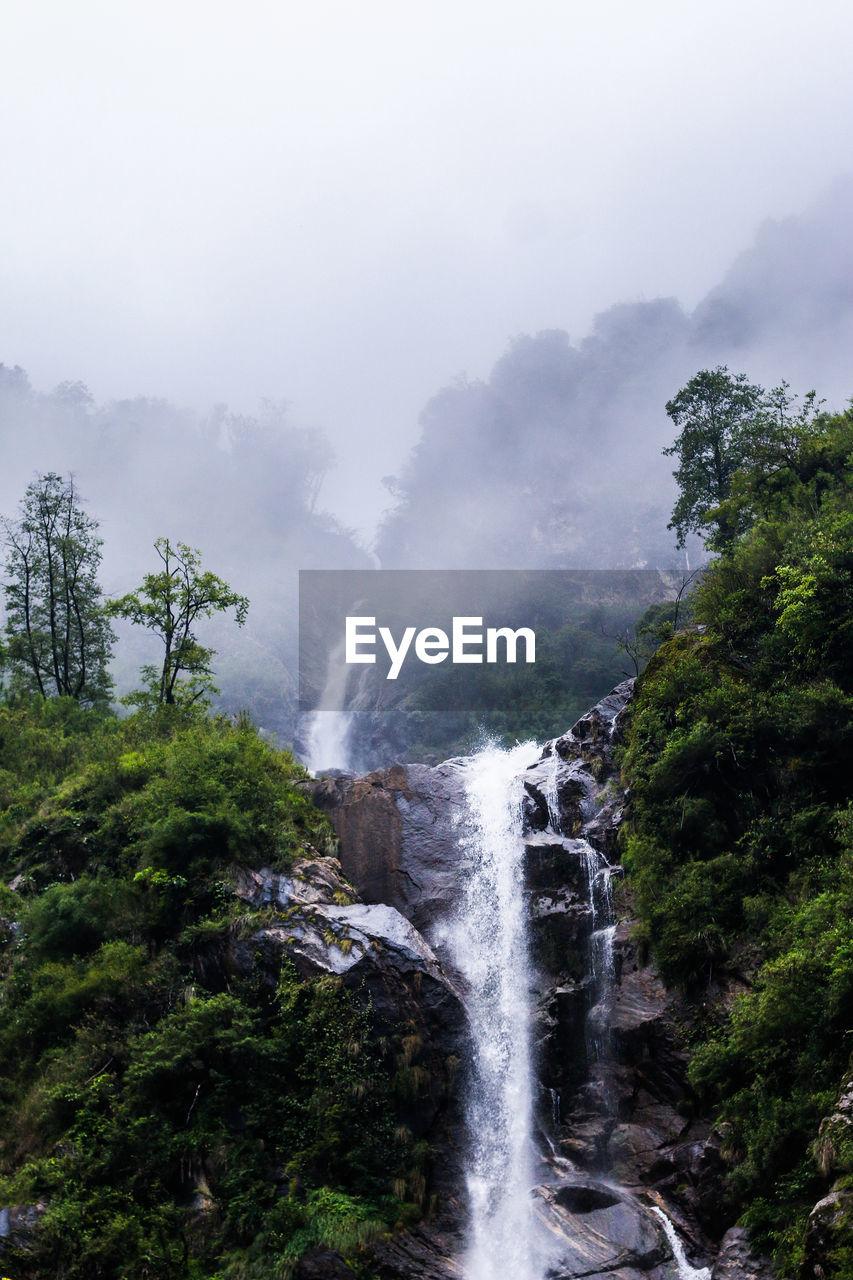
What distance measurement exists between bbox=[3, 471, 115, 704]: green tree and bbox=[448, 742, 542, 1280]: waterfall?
665 inches

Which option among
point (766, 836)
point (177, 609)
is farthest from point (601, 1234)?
point (177, 609)

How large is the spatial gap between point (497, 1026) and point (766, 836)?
24.8ft

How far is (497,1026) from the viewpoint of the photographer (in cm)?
1983

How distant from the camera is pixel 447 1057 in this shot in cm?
1833

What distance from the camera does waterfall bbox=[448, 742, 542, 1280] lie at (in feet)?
52.5

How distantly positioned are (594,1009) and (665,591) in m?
69.4

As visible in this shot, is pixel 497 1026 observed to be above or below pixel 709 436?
below

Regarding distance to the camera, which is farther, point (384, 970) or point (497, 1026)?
point (497, 1026)

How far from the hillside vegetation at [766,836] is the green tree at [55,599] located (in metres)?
21.6

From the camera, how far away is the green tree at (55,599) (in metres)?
32.2

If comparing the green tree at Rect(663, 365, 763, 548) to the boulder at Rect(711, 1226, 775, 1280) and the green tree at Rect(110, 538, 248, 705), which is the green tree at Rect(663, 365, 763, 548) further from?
the boulder at Rect(711, 1226, 775, 1280)

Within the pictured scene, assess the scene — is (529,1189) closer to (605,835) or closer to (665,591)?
(605,835)

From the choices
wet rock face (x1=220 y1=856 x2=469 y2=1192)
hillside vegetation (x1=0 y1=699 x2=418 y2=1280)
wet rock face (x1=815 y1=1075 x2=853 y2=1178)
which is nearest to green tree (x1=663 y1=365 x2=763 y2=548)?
hillside vegetation (x1=0 y1=699 x2=418 y2=1280)

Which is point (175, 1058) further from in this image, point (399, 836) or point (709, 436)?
point (709, 436)
